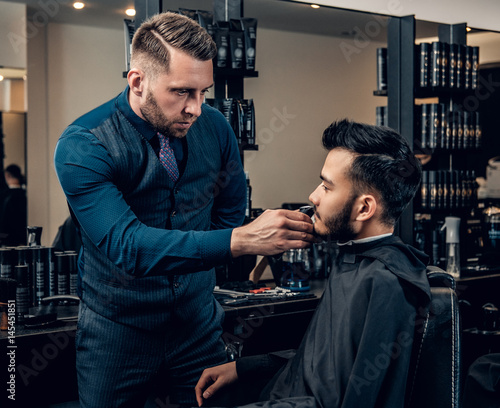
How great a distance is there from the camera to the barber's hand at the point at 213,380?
1.70 m

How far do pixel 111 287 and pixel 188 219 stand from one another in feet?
0.90

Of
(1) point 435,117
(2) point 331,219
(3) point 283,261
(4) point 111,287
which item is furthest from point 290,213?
(1) point 435,117

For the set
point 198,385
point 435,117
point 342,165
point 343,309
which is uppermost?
point 435,117

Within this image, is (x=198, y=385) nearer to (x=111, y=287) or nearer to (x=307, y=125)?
(x=111, y=287)

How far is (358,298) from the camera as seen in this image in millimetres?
1582

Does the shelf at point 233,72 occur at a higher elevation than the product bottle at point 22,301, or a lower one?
higher

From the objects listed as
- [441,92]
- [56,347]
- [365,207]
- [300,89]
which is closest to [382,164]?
[365,207]

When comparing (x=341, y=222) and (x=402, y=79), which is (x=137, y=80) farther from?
(x=402, y=79)

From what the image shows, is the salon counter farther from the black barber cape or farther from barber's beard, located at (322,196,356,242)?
barber's beard, located at (322,196,356,242)

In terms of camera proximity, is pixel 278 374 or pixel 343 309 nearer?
pixel 343 309

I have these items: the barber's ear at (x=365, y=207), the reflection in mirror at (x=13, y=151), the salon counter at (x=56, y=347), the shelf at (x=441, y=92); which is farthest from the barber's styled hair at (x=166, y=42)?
the reflection in mirror at (x=13, y=151)

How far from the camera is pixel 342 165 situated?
5.72 ft

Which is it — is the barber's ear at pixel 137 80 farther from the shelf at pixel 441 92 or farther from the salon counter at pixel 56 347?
the shelf at pixel 441 92

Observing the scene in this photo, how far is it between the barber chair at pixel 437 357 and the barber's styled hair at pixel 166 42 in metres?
0.84
